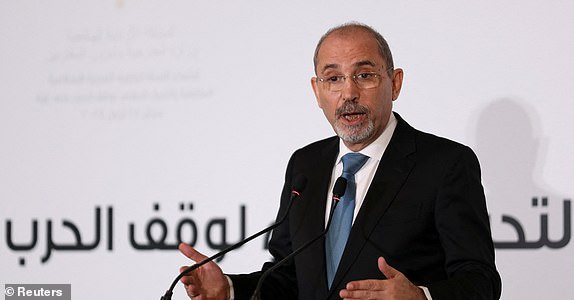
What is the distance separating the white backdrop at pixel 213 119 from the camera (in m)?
3.30

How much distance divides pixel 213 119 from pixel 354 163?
1.42 metres

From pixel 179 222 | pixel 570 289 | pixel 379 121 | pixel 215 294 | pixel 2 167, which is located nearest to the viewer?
pixel 215 294

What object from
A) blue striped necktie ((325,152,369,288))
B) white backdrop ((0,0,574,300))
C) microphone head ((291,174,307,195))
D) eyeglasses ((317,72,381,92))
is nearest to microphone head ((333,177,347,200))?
microphone head ((291,174,307,195))

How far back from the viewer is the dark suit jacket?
210cm

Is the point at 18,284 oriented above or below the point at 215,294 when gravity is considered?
below

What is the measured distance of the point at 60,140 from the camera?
3.89m

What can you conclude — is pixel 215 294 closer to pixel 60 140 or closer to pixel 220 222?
pixel 220 222

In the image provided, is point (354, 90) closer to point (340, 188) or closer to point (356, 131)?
point (356, 131)

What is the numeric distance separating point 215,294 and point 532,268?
1649mm

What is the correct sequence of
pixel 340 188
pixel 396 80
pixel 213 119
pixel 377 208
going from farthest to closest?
pixel 213 119, pixel 396 80, pixel 377 208, pixel 340 188

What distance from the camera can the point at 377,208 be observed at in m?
2.26

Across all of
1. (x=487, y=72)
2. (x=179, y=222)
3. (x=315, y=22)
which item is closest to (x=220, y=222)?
(x=179, y=222)

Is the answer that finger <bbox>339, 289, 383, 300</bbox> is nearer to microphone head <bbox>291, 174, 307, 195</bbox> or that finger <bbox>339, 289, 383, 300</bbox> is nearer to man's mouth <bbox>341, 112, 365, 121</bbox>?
microphone head <bbox>291, 174, 307, 195</bbox>

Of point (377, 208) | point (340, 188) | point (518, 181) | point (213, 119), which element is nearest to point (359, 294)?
point (340, 188)
